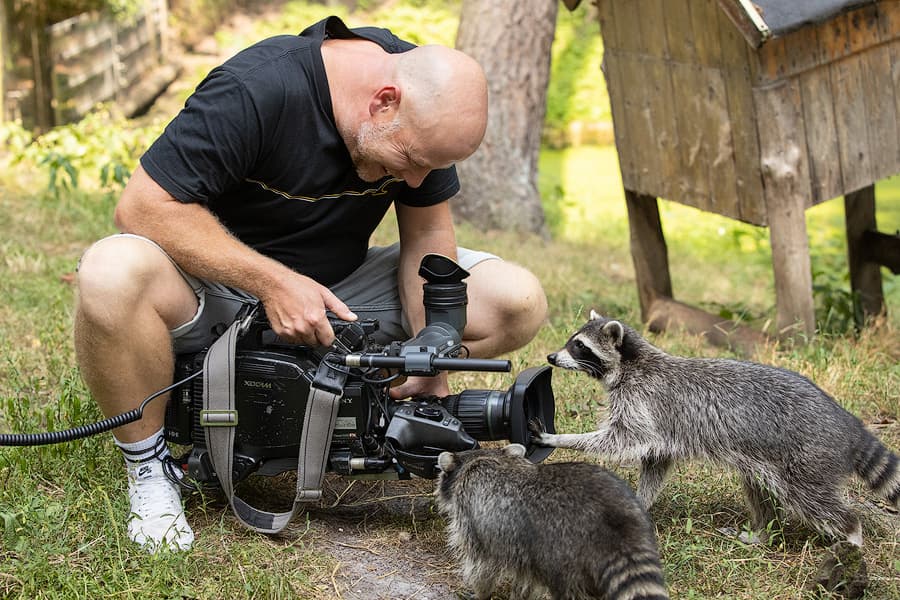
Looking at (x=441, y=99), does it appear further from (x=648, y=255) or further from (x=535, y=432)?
(x=648, y=255)

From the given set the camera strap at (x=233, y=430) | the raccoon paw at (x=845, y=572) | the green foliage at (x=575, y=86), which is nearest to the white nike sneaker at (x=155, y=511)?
the camera strap at (x=233, y=430)

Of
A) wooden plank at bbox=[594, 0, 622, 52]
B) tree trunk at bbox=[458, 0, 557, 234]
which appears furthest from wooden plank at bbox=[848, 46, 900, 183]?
tree trunk at bbox=[458, 0, 557, 234]

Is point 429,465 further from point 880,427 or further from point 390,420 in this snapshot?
point 880,427

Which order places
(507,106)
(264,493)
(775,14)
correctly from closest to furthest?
(264,493), (775,14), (507,106)

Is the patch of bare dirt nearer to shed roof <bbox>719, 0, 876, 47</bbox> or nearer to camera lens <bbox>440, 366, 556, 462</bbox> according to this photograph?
camera lens <bbox>440, 366, 556, 462</bbox>

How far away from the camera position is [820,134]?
16.1 feet

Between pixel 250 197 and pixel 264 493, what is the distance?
40.5 inches

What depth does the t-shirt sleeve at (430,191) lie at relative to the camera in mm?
3709

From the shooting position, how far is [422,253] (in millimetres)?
3762

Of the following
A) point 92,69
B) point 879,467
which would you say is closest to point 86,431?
point 879,467

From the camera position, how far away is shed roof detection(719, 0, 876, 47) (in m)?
4.50

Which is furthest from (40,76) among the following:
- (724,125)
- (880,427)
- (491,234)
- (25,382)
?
(880,427)

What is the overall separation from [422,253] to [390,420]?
82 centimetres

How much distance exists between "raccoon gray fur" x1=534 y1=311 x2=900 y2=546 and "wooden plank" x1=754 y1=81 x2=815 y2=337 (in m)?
1.72
